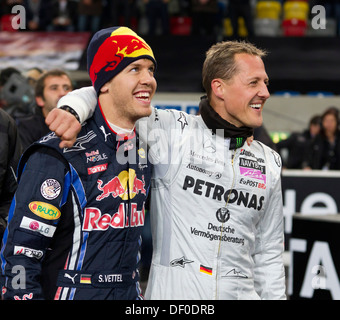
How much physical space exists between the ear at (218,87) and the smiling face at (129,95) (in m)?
0.52

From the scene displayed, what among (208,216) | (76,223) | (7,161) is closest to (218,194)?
(208,216)

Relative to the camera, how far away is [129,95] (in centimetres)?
296

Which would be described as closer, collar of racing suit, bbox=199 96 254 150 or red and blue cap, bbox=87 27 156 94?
red and blue cap, bbox=87 27 156 94

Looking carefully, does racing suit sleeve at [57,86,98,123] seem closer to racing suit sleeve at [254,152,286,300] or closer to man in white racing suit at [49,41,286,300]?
man in white racing suit at [49,41,286,300]

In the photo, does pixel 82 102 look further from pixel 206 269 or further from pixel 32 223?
pixel 206 269

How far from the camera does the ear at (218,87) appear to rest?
3.45 meters

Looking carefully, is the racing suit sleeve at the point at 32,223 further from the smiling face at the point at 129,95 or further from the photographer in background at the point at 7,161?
the photographer in background at the point at 7,161

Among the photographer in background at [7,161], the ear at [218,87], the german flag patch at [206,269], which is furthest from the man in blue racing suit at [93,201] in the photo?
the photographer in background at [7,161]

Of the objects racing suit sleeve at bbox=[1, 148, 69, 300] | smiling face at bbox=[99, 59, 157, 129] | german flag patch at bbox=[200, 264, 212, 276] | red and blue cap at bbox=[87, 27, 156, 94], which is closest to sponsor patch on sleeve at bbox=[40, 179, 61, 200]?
racing suit sleeve at bbox=[1, 148, 69, 300]

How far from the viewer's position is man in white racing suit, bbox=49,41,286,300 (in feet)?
10.5

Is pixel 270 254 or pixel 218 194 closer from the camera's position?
pixel 218 194

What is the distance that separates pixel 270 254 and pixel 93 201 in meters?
1.09

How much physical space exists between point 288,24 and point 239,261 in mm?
13201
